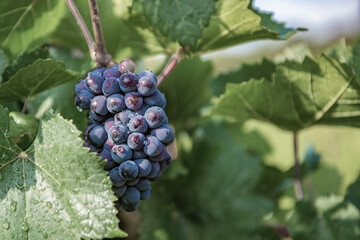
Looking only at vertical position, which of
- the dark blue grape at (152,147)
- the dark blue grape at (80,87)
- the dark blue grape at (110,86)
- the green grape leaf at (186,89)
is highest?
the dark blue grape at (110,86)

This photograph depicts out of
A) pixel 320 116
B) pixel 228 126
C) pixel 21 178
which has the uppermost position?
pixel 21 178

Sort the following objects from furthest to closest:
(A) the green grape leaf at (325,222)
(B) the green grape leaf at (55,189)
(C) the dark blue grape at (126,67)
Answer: (A) the green grape leaf at (325,222)
(C) the dark blue grape at (126,67)
(B) the green grape leaf at (55,189)

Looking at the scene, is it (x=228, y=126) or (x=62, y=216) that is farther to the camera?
(x=228, y=126)

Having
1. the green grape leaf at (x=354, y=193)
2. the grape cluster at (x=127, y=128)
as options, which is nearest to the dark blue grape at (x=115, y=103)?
the grape cluster at (x=127, y=128)

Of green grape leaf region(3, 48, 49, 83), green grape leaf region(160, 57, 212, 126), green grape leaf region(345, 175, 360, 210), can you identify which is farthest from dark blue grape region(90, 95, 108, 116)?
green grape leaf region(345, 175, 360, 210)

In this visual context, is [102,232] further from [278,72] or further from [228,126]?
[228,126]

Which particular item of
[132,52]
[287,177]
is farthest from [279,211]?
[132,52]

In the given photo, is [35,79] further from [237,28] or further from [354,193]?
[354,193]

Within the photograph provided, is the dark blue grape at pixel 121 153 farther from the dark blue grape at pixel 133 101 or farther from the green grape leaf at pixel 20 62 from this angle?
the green grape leaf at pixel 20 62
